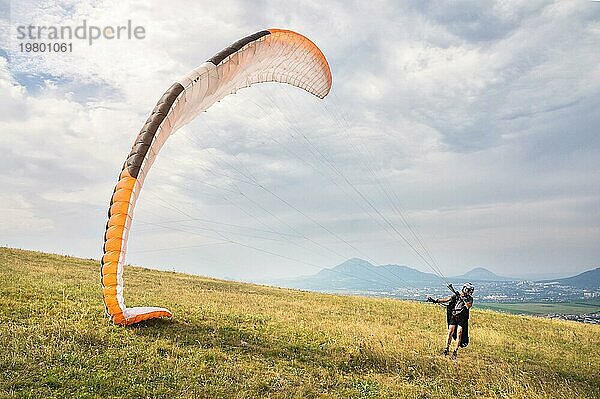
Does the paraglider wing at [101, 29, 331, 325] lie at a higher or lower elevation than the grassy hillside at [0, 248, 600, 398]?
higher

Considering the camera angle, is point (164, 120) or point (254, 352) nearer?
point (254, 352)

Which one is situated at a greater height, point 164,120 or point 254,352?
point 164,120

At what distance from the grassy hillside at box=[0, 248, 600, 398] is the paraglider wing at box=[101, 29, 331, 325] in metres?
1.35

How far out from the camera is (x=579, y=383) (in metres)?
14.2

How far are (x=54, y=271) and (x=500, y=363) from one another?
21.1 m

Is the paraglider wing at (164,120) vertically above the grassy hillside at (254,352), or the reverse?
the paraglider wing at (164,120)

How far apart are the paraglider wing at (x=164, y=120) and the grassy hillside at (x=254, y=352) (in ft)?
4.42

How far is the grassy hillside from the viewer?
10898mm

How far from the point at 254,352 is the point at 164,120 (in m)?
7.10

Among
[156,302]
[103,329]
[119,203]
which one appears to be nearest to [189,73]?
[119,203]

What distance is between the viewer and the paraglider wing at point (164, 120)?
1384cm

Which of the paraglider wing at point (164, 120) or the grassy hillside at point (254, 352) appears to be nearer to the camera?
the grassy hillside at point (254, 352)

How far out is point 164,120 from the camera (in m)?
14.1

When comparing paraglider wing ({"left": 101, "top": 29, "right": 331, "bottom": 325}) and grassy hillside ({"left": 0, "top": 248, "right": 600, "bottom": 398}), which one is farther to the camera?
paraglider wing ({"left": 101, "top": 29, "right": 331, "bottom": 325})
